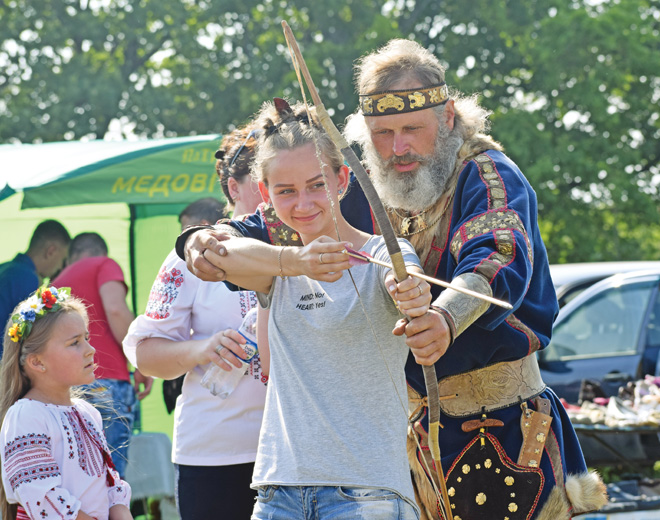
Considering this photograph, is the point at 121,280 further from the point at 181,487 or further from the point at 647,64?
the point at 647,64

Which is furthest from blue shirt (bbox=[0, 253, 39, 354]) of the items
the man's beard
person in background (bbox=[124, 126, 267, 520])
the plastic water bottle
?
the man's beard

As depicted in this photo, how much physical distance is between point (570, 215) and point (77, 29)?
1221 cm

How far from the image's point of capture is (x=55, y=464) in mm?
3359

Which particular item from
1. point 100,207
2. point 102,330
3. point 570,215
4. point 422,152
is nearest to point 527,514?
point 422,152

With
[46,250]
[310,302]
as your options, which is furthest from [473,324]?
[46,250]

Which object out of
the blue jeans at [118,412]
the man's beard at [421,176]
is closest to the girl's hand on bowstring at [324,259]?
the man's beard at [421,176]

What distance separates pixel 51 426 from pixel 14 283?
2.44 metres

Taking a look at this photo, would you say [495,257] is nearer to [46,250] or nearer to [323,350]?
[323,350]

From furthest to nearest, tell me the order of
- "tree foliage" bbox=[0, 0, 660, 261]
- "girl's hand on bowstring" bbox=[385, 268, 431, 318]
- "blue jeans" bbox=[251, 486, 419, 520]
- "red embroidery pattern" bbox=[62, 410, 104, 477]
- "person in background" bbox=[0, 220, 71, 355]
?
"tree foliage" bbox=[0, 0, 660, 261] → "person in background" bbox=[0, 220, 71, 355] → "red embroidery pattern" bbox=[62, 410, 104, 477] → "blue jeans" bbox=[251, 486, 419, 520] → "girl's hand on bowstring" bbox=[385, 268, 431, 318]

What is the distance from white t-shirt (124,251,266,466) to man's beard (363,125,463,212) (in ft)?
2.51

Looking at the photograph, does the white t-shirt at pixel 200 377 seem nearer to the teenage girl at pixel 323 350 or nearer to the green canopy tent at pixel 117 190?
the teenage girl at pixel 323 350

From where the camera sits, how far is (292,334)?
103 inches

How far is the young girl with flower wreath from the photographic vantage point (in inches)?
131

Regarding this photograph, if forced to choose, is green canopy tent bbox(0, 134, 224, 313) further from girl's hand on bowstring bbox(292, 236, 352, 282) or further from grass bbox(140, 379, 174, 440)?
girl's hand on bowstring bbox(292, 236, 352, 282)
